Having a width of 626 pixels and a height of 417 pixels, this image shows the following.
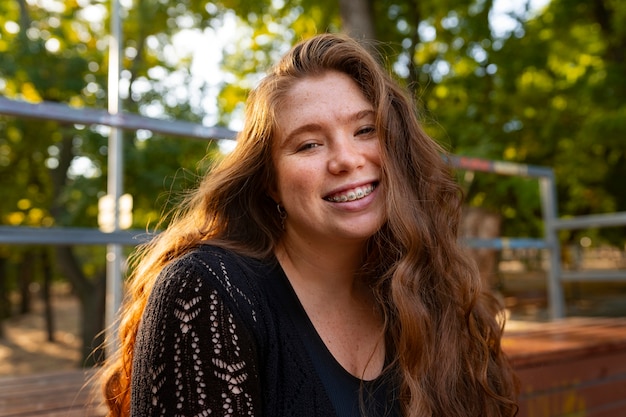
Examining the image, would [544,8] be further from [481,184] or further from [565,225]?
[565,225]

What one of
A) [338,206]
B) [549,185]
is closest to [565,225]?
[549,185]

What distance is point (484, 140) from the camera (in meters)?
7.89

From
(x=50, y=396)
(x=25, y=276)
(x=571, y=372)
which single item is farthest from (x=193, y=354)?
(x=25, y=276)

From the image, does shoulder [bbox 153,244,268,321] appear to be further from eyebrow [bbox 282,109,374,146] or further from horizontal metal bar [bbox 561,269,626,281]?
horizontal metal bar [bbox 561,269,626,281]

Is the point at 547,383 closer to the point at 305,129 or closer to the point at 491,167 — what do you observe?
the point at 305,129

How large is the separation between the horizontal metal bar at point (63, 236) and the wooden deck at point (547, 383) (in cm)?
42

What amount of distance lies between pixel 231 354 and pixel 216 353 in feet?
0.12

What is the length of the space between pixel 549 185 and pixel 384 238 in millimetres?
2915

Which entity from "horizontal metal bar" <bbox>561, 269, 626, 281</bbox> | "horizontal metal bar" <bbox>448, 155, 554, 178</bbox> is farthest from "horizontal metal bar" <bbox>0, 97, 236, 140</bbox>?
"horizontal metal bar" <bbox>561, 269, 626, 281</bbox>

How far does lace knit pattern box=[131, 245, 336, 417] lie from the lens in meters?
1.26

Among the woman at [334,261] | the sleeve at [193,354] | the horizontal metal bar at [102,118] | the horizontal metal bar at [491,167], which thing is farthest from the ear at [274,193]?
the horizontal metal bar at [491,167]

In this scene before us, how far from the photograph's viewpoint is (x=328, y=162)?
5.32 ft

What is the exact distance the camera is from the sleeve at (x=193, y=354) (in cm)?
125

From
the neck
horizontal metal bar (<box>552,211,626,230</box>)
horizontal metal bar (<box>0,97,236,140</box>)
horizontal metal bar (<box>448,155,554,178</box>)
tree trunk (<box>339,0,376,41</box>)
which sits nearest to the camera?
the neck
